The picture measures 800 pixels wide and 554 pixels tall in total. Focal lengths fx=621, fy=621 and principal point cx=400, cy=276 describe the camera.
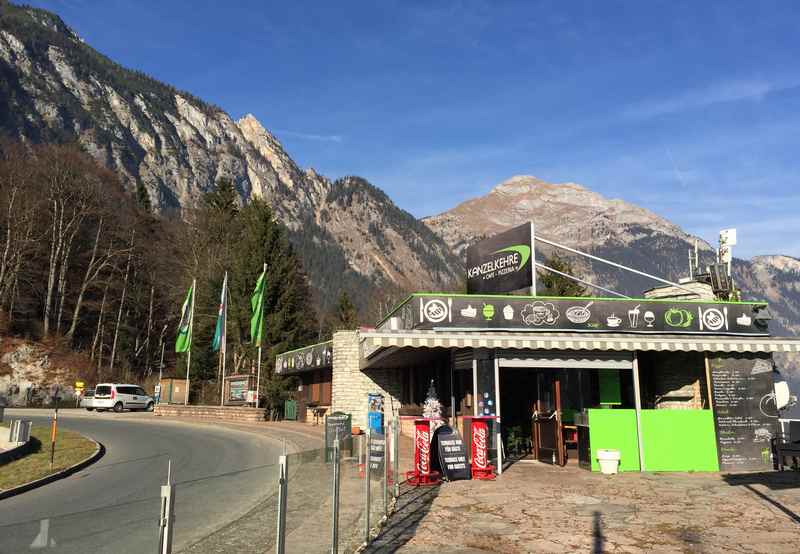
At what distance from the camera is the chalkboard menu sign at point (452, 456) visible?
42.4 ft

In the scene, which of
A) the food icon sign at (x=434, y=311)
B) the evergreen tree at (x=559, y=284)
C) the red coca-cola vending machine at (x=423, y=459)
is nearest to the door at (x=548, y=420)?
the food icon sign at (x=434, y=311)

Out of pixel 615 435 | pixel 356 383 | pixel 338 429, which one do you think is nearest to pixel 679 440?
pixel 615 435

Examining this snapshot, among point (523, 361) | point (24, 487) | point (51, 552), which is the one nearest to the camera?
point (51, 552)

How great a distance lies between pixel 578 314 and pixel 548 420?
3.00 metres

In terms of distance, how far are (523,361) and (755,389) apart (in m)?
6.23

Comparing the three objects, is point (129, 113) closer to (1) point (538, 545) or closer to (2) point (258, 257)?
(2) point (258, 257)

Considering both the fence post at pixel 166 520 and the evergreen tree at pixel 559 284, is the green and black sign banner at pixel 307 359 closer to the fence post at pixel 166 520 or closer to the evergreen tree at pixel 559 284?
the evergreen tree at pixel 559 284

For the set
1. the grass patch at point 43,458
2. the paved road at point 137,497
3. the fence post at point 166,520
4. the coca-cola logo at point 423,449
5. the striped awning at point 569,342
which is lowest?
the paved road at point 137,497

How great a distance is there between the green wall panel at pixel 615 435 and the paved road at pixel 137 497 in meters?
7.42

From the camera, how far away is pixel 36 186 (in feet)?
144

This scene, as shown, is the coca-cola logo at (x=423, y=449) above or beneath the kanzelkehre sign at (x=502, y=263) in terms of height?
beneath

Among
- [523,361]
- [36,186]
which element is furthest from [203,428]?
[36,186]

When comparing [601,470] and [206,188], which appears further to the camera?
[206,188]

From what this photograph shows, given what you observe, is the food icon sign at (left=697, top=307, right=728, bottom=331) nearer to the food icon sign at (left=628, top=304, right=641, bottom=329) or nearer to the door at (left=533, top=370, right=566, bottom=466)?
the food icon sign at (left=628, top=304, right=641, bottom=329)
